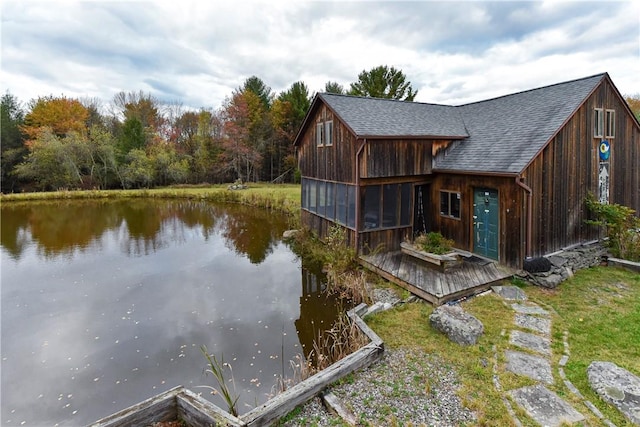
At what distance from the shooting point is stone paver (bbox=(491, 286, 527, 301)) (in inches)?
276

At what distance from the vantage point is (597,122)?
9.16 meters

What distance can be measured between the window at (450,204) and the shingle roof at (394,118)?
1.82m

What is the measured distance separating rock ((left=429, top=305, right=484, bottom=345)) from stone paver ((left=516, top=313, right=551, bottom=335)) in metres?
0.97

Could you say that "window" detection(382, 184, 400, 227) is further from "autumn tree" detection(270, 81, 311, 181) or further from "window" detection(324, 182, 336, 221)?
"autumn tree" detection(270, 81, 311, 181)

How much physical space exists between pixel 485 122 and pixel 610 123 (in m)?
3.21

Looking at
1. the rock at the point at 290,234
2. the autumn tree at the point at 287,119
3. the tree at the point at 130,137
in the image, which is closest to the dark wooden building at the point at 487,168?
the rock at the point at 290,234

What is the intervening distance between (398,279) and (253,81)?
31.7 metres

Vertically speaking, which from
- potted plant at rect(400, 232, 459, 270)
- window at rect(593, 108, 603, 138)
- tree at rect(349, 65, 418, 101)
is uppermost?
tree at rect(349, 65, 418, 101)

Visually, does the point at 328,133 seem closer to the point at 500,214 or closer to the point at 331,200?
the point at 331,200

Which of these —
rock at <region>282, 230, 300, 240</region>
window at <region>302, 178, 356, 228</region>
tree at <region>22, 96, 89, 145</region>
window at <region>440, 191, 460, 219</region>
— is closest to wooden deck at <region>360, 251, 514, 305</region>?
window at <region>440, 191, 460, 219</region>

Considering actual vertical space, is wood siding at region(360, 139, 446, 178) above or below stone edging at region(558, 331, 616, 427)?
above

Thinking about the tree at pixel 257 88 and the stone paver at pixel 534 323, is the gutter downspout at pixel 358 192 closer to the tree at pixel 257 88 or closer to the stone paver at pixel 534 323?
the stone paver at pixel 534 323

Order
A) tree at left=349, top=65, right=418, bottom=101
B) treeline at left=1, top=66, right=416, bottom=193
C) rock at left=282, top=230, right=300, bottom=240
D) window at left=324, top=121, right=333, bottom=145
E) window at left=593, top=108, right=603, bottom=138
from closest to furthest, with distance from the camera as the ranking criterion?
window at left=593, top=108, right=603, bottom=138 < window at left=324, top=121, right=333, bottom=145 < rock at left=282, top=230, right=300, bottom=240 < treeline at left=1, top=66, right=416, bottom=193 < tree at left=349, top=65, right=418, bottom=101

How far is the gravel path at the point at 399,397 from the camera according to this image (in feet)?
12.2
